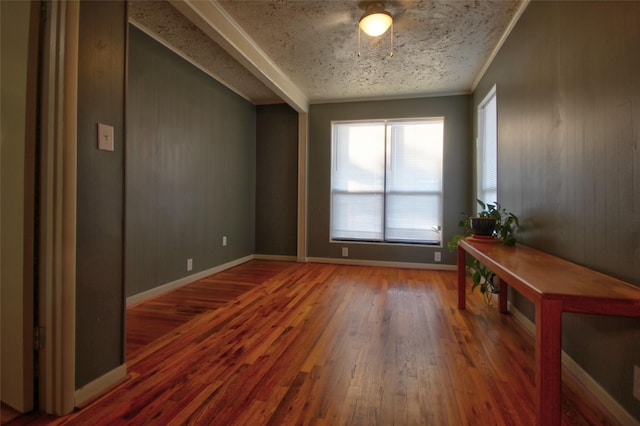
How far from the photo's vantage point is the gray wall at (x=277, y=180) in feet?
15.2

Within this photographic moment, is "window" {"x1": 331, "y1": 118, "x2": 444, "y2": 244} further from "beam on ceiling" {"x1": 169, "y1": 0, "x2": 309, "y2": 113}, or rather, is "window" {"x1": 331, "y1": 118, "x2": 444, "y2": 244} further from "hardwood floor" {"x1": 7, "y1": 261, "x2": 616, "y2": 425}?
"hardwood floor" {"x1": 7, "y1": 261, "x2": 616, "y2": 425}

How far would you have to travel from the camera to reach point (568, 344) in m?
1.67

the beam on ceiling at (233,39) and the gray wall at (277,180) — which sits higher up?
the beam on ceiling at (233,39)

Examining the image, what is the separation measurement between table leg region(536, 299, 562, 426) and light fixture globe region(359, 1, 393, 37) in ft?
7.17

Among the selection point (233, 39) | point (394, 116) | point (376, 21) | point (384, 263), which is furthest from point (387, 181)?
point (233, 39)

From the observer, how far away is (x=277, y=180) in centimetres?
471

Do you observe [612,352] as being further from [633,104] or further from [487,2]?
[487,2]

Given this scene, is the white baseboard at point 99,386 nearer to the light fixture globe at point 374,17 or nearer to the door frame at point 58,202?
the door frame at point 58,202

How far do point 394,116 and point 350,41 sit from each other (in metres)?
1.69

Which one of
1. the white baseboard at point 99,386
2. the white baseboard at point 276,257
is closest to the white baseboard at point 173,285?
the white baseboard at point 276,257

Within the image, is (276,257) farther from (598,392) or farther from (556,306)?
(556,306)

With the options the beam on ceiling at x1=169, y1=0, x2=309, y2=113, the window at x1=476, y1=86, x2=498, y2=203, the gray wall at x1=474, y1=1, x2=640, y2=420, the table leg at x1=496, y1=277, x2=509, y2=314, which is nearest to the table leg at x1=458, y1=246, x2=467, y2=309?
the table leg at x1=496, y1=277, x2=509, y2=314

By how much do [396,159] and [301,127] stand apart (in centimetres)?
151

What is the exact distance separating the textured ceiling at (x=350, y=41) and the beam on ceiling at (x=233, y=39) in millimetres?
50
